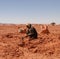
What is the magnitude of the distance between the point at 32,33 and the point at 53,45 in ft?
7.89

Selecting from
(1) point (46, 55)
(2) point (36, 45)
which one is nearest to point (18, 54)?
(1) point (46, 55)

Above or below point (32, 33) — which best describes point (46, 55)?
below

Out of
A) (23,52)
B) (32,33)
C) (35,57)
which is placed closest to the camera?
(35,57)

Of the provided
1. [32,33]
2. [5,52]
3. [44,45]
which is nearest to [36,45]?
[44,45]

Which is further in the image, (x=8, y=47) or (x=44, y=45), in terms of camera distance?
(x=44, y=45)

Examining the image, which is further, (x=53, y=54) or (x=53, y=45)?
(x=53, y=45)

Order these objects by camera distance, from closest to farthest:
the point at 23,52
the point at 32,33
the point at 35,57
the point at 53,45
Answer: the point at 35,57, the point at 23,52, the point at 53,45, the point at 32,33

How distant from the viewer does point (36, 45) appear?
12.3 meters

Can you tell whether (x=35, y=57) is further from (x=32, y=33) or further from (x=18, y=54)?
(x=32, y=33)

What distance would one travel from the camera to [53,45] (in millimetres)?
11969

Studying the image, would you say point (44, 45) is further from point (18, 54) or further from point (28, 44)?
point (18, 54)

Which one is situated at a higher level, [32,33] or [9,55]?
[32,33]

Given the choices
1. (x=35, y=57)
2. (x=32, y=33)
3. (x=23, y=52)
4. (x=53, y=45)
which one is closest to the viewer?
(x=35, y=57)

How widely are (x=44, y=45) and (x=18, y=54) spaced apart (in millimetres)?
2648
